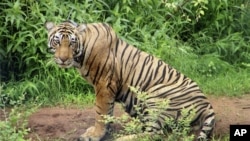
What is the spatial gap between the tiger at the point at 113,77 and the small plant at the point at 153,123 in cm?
15

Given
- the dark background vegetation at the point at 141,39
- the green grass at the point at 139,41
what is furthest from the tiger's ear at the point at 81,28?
the dark background vegetation at the point at 141,39

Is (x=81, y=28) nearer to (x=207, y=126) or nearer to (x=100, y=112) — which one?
→ (x=100, y=112)

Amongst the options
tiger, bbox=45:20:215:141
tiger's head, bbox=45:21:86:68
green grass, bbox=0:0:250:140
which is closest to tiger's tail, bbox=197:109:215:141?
tiger, bbox=45:20:215:141

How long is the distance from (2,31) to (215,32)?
2.86 m

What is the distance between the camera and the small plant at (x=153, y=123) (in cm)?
498

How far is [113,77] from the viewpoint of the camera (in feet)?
18.9

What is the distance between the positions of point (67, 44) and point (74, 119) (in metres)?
0.93

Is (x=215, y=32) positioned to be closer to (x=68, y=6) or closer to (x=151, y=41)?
(x=151, y=41)

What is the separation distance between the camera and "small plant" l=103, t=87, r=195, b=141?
4980 mm

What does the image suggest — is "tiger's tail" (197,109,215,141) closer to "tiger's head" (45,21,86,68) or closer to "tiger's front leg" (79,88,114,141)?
"tiger's front leg" (79,88,114,141)

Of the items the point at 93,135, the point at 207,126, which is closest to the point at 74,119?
the point at 93,135

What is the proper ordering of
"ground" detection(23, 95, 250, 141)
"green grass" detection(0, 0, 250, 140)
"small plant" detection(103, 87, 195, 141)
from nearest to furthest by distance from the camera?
"small plant" detection(103, 87, 195, 141), "ground" detection(23, 95, 250, 141), "green grass" detection(0, 0, 250, 140)

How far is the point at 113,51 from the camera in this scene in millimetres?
5828

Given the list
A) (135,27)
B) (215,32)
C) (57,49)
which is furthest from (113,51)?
(215,32)
